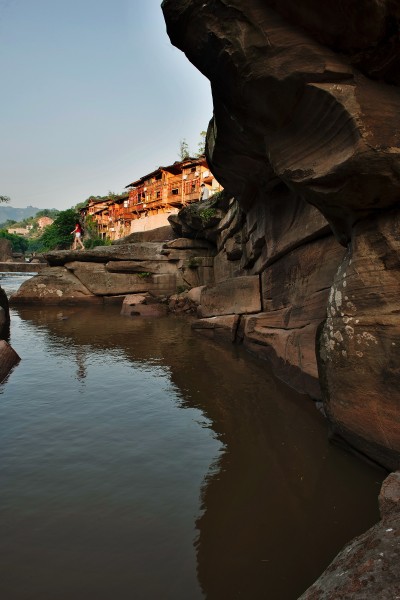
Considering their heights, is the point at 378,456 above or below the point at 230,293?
below

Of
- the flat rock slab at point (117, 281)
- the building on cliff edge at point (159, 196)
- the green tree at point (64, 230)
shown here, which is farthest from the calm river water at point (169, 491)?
the green tree at point (64, 230)

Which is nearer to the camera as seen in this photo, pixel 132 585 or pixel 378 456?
pixel 132 585

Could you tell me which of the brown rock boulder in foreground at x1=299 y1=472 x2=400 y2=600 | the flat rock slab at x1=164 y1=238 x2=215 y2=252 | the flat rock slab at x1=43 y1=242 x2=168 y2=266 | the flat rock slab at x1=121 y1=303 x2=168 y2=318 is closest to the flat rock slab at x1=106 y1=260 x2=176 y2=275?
the flat rock slab at x1=43 y1=242 x2=168 y2=266

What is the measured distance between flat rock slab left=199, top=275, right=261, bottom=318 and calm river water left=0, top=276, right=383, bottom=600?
129 inches

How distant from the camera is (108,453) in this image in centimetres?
439

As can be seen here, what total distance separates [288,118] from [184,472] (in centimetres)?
402

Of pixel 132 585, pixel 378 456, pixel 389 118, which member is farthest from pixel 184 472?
pixel 389 118

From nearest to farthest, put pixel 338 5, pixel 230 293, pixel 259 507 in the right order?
1. pixel 259 507
2. pixel 338 5
3. pixel 230 293

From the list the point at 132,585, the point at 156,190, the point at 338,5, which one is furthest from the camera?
the point at 156,190

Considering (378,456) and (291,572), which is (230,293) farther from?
(291,572)

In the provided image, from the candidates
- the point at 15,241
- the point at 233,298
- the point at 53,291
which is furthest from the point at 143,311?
the point at 15,241

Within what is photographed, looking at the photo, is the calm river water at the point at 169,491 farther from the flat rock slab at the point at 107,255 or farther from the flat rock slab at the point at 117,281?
the flat rock slab at the point at 107,255

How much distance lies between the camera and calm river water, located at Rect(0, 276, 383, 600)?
2.64 m

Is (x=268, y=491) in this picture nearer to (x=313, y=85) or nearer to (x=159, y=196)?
(x=313, y=85)
